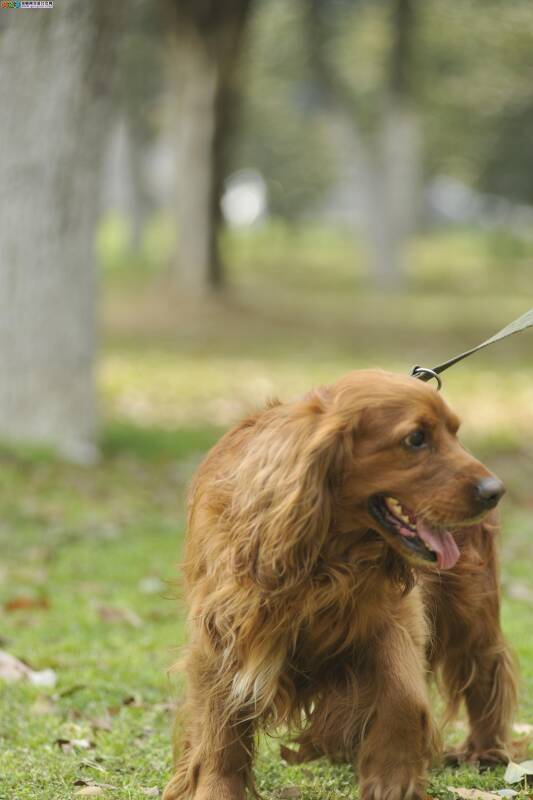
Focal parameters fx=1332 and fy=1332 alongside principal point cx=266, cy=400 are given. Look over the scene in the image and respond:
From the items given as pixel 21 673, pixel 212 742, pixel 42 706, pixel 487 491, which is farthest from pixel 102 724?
pixel 487 491

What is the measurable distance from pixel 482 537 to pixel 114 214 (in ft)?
220

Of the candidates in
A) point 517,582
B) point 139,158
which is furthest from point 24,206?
point 139,158

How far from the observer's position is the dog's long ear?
3416 millimetres

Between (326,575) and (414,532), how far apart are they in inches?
10.3

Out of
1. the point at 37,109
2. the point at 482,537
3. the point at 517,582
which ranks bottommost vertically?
the point at 517,582

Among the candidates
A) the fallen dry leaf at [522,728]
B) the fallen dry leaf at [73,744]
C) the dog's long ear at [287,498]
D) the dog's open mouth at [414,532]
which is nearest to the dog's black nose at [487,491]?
the dog's open mouth at [414,532]

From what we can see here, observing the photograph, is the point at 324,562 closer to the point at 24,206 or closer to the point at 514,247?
the point at 24,206

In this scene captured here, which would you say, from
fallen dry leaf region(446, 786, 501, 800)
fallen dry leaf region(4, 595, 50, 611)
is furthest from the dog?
fallen dry leaf region(4, 595, 50, 611)

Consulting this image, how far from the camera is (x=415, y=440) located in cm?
347

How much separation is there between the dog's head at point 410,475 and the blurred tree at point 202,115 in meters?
19.1

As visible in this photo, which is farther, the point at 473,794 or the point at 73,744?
the point at 73,744

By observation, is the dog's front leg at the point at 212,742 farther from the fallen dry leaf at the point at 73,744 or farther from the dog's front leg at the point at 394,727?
the fallen dry leaf at the point at 73,744

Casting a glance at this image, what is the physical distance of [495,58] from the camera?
29156 millimetres

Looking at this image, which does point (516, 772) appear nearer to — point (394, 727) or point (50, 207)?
point (394, 727)
